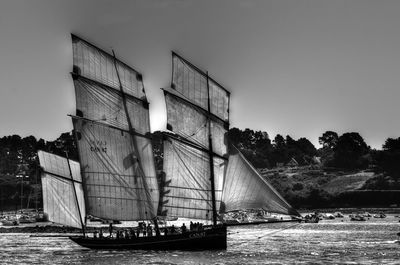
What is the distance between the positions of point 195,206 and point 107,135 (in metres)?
14.0

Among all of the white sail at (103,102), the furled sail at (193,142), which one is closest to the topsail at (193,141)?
the furled sail at (193,142)

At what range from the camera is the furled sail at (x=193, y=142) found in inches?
4085

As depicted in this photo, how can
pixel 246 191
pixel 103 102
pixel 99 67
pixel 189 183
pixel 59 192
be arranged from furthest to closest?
pixel 99 67
pixel 103 102
pixel 59 192
pixel 189 183
pixel 246 191

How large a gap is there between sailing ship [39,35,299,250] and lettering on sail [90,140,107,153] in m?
0.12

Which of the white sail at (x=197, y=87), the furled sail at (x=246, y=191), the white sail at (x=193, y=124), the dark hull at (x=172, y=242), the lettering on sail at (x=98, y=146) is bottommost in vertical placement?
the dark hull at (x=172, y=242)

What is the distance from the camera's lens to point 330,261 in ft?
310

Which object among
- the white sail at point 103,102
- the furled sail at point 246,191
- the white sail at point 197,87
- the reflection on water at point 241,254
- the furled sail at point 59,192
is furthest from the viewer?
the white sail at point 103,102

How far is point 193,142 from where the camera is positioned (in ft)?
343

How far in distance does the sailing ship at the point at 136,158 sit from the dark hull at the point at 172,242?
12cm

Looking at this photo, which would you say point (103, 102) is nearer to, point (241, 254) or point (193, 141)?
point (193, 141)

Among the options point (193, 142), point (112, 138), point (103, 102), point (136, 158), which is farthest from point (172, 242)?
point (103, 102)

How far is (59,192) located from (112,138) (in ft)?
30.1

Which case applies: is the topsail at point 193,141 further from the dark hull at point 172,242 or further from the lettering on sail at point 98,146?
the lettering on sail at point 98,146

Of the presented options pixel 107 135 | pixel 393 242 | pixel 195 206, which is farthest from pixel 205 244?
pixel 393 242
